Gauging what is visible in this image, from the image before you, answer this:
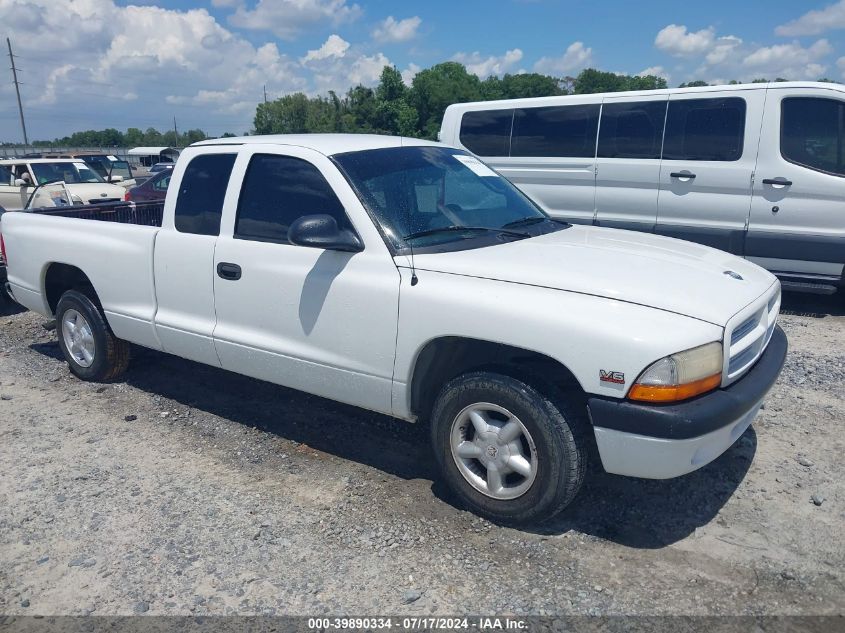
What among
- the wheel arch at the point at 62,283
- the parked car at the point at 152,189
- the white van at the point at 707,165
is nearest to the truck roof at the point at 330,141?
the wheel arch at the point at 62,283

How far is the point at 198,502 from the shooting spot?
146 inches

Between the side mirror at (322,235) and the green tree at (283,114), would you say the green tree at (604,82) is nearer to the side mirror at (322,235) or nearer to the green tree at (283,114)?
the green tree at (283,114)

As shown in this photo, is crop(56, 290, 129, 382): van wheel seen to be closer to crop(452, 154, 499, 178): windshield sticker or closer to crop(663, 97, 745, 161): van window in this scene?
crop(452, 154, 499, 178): windshield sticker

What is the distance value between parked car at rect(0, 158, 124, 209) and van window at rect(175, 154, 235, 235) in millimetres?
11407

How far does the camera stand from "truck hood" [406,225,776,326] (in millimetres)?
3064

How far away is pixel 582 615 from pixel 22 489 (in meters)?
3.11

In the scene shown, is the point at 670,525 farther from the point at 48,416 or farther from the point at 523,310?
the point at 48,416

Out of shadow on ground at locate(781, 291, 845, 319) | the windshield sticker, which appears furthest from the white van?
the windshield sticker

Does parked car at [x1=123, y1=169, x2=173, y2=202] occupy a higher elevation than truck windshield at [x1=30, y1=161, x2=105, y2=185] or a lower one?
lower

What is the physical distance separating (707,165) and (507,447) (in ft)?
16.9

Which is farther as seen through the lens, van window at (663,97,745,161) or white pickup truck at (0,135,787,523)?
van window at (663,97,745,161)

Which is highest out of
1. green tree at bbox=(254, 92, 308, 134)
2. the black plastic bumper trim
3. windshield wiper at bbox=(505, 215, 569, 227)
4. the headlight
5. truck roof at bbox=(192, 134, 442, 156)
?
green tree at bbox=(254, 92, 308, 134)

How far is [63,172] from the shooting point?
15898mm

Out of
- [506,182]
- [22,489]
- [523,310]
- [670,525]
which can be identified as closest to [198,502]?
[22,489]
